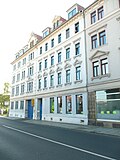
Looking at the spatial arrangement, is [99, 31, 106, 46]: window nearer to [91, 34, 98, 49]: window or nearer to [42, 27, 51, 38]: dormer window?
[91, 34, 98, 49]: window

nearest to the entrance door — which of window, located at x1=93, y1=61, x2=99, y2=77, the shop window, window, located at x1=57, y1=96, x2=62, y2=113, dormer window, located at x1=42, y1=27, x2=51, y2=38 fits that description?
window, located at x1=57, y1=96, x2=62, y2=113

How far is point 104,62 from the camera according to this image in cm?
1844

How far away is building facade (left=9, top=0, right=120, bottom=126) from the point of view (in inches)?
693

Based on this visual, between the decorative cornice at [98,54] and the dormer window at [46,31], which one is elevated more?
the dormer window at [46,31]

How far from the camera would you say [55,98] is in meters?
25.2

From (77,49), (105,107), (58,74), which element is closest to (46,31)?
(58,74)

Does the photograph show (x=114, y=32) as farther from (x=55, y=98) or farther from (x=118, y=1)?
(x=55, y=98)

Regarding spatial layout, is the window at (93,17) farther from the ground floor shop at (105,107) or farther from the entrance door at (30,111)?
the entrance door at (30,111)

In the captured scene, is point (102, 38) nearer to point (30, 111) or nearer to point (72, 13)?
point (72, 13)

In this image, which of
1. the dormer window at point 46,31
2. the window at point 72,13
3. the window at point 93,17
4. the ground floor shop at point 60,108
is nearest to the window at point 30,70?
the ground floor shop at point 60,108

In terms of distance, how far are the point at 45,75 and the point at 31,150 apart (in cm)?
2129

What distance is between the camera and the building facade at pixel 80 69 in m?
17.6

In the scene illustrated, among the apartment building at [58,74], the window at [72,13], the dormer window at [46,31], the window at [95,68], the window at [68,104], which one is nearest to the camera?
the window at [95,68]

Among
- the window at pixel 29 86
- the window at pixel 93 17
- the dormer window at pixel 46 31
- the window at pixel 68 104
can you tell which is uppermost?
the dormer window at pixel 46 31
